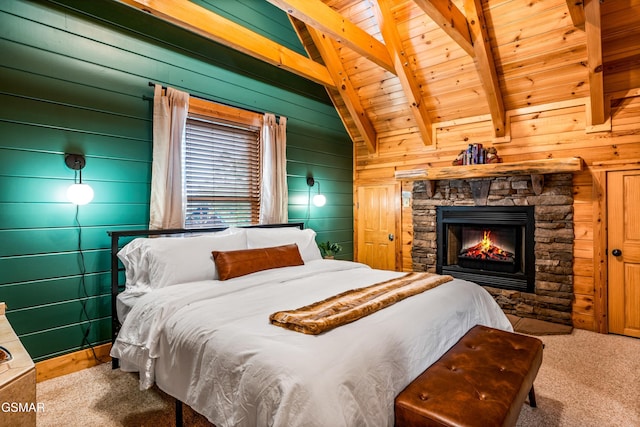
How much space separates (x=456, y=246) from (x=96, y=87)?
437 centimetres

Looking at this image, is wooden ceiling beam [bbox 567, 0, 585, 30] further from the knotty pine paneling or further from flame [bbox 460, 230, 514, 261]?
flame [bbox 460, 230, 514, 261]

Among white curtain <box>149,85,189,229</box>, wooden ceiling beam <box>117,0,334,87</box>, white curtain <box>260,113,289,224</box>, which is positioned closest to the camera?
wooden ceiling beam <box>117,0,334,87</box>

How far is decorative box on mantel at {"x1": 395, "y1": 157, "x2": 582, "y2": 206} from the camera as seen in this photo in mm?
3370

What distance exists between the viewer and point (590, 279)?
354 cm

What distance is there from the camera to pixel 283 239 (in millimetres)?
→ 3494

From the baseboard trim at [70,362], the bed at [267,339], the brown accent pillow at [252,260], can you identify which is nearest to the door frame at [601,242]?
the bed at [267,339]

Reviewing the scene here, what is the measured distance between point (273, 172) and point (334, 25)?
5.54ft

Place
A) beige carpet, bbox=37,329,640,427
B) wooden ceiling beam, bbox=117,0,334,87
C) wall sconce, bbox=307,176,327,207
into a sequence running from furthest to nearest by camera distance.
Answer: wall sconce, bbox=307,176,327,207, wooden ceiling beam, bbox=117,0,334,87, beige carpet, bbox=37,329,640,427

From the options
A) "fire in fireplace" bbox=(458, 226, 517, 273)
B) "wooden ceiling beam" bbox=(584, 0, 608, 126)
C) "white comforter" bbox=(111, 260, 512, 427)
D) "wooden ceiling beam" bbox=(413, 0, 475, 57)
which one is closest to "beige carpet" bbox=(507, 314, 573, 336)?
"fire in fireplace" bbox=(458, 226, 517, 273)

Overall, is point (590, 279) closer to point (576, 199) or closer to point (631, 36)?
point (576, 199)

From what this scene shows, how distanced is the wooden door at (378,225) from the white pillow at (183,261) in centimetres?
279

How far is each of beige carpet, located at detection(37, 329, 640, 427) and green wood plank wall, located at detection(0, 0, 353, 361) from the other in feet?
1.45

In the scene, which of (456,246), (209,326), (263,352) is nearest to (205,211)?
(209,326)

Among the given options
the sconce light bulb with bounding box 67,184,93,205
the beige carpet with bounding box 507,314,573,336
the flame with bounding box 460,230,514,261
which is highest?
the sconce light bulb with bounding box 67,184,93,205
